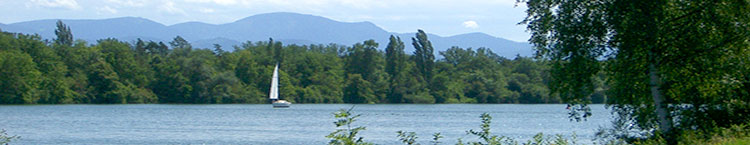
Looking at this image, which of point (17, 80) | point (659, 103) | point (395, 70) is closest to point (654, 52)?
point (659, 103)

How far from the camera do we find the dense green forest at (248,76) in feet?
332

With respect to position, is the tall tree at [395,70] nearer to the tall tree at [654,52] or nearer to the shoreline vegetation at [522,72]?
the shoreline vegetation at [522,72]

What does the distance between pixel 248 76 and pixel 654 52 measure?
98.5 m

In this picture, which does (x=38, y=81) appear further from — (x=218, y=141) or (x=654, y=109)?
(x=654, y=109)

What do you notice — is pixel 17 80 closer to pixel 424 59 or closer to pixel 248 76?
pixel 248 76

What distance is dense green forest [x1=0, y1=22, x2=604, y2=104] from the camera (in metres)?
101

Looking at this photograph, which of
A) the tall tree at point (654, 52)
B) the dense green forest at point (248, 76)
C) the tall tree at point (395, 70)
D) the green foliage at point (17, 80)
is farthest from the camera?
the tall tree at point (395, 70)

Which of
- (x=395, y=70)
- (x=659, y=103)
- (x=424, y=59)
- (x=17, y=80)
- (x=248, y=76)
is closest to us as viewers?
(x=659, y=103)

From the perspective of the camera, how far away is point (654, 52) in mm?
20344

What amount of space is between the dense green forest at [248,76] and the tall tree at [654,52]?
249ft

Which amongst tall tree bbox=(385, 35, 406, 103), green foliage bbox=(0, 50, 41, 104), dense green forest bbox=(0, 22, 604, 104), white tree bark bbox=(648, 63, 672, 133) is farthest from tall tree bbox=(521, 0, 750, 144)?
tall tree bbox=(385, 35, 406, 103)

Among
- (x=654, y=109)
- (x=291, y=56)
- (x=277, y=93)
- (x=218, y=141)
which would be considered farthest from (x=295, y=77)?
(x=654, y=109)

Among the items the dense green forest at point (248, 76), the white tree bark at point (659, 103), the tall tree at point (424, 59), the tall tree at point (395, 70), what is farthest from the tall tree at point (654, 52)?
the tall tree at point (424, 59)

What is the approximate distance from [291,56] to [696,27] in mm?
108636
